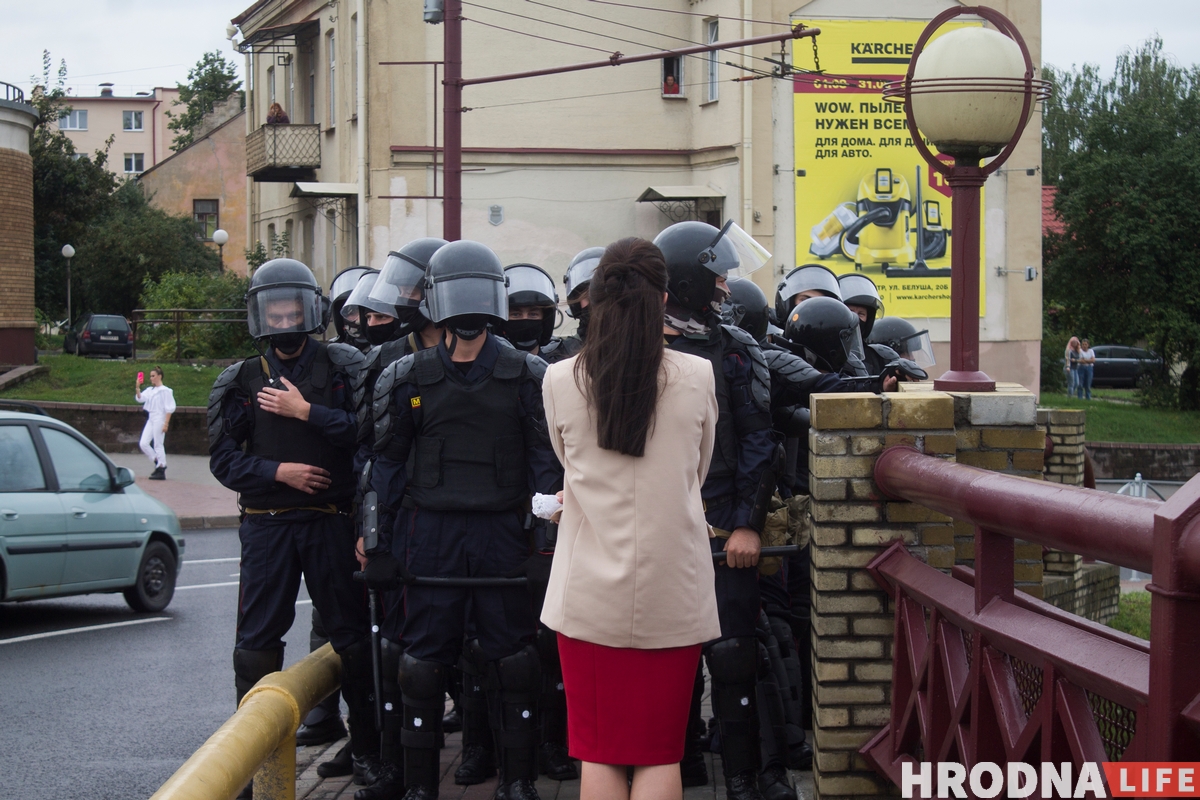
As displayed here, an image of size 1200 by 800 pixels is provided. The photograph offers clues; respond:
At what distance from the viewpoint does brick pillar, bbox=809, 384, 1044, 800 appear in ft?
13.5

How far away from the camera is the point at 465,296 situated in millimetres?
4980

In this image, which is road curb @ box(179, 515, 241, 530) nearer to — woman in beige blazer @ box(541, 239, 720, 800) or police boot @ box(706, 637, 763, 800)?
police boot @ box(706, 637, 763, 800)

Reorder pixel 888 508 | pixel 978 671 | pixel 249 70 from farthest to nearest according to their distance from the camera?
pixel 249 70 → pixel 888 508 → pixel 978 671

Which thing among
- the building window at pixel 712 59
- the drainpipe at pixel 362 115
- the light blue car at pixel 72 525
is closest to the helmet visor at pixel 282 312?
the light blue car at pixel 72 525

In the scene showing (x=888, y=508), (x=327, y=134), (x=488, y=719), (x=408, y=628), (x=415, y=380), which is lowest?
(x=488, y=719)

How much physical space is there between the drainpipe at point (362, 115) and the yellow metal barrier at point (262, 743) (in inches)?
839

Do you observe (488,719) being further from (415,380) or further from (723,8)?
(723,8)

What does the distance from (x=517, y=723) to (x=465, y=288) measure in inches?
66.1

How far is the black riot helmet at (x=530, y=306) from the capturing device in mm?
6613

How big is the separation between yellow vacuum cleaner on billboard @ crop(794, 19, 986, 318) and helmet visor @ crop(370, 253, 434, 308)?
63.6ft

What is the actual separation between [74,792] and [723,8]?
22.2 meters

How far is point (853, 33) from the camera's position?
2520cm

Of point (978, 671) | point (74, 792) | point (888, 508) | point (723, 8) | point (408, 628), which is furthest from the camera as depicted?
point (723, 8)

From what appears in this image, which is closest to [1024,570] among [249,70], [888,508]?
[888,508]
